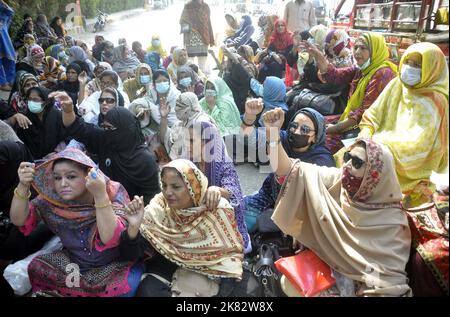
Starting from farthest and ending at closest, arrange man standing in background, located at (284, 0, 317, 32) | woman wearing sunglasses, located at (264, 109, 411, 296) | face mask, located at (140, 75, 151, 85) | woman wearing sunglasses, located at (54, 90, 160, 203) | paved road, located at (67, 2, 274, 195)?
1. man standing in background, located at (284, 0, 317, 32)
2. face mask, located at (140, 75, 151, 85)
3. paved road, located at (67, 2, 274, 195)
4. woman wearing sunglasses, located at (54, 90, 160, 203)
5. woman wearing sunglasses, located at (264, 109, 411, 296)

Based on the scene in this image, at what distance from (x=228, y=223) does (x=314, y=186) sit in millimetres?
541

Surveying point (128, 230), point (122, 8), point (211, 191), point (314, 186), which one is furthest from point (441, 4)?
point (122, 8)

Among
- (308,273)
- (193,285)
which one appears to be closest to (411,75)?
(308,273)

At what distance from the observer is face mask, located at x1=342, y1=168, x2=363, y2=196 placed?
1.86m

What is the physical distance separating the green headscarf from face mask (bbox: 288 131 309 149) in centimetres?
183

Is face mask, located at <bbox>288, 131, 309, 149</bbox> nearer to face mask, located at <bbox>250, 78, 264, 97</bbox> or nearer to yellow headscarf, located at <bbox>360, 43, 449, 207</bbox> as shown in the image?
yellow headscarf, located at <bbox>360, 43, 449, 207</bbox>

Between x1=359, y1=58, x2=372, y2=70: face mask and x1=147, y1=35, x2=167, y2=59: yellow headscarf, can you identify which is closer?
x1=359, y1=58, x2=372, y2=70: face mask

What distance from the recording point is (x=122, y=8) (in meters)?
20.6

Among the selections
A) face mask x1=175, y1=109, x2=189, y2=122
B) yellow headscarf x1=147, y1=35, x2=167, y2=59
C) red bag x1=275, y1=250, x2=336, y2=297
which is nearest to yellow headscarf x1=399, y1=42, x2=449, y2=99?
red bag x1=275, y1=250, x2=336, y2=297

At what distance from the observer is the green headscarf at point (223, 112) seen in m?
4.56

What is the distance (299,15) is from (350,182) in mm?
6898

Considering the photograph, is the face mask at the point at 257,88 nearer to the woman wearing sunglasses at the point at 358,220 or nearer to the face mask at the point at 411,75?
the face mask at the point at 411,75

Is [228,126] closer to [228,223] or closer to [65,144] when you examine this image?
[65,144]

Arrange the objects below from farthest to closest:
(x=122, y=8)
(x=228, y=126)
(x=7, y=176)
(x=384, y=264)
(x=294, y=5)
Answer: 1. (x=122, y=8)
2. (x=294, y=5)
3. (x=228, y=126)
4. (x=7, y=176)
5. (x=384, y=264)
